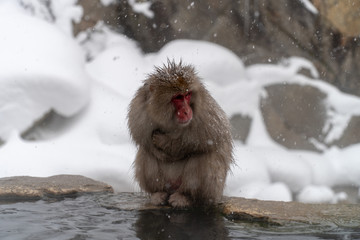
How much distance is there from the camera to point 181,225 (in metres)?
2.29

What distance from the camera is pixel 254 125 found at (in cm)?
550

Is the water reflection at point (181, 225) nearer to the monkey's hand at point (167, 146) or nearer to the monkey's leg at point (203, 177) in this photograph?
the monkey's leg at point (203, 177)

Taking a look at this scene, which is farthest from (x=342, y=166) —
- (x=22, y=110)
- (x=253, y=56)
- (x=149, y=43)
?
(x=22, y=110)

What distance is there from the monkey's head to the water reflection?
0.50 m

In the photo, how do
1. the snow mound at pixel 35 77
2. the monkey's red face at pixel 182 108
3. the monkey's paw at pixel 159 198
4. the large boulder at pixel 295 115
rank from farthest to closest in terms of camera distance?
1. the large boulder at pixel 295 115
2. the snow mound at pixel 35 77
3. the monkey's paw at pixel 159 198
4. the monkey's red face at pixel 182 108

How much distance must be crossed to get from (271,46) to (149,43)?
1.62m

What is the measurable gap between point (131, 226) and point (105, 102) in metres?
2.88

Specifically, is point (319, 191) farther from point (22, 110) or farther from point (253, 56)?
point (22, 110)

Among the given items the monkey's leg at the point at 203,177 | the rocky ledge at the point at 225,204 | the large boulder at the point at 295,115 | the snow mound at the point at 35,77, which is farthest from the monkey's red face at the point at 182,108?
the large boulder at the point at 295,115

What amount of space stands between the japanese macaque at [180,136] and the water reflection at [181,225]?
13 centimetres

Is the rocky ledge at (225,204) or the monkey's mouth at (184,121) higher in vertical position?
the monkey's mouth at (184,121)

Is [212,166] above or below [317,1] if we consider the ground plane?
below

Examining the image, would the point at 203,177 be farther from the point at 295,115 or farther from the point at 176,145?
the point at 295,115

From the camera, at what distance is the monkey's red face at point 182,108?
8.13ft
